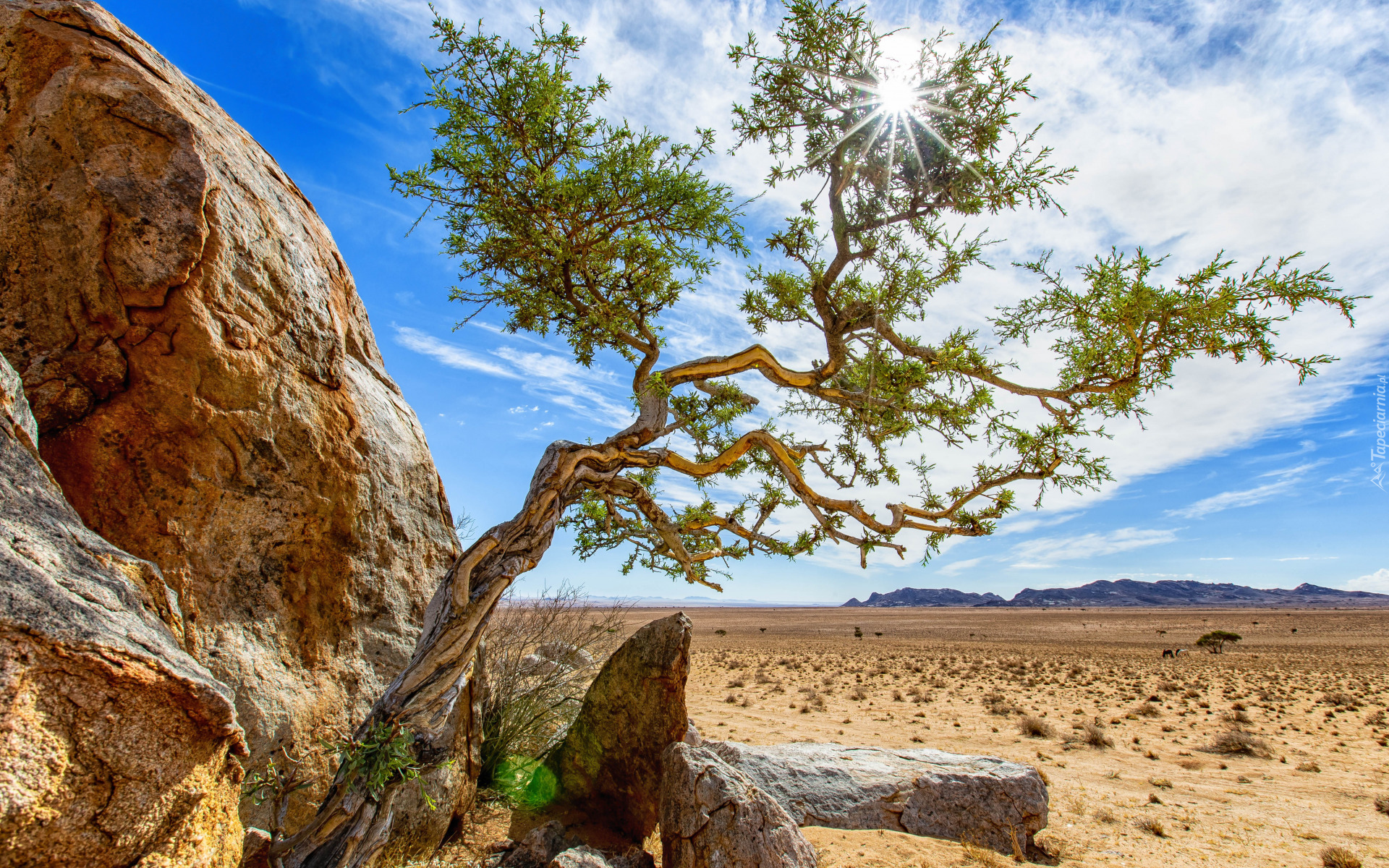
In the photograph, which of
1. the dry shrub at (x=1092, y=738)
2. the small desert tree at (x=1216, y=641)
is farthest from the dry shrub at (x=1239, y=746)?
the small desert tree at (x=1216, y=641)

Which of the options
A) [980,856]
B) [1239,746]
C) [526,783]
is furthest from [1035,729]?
[526,783]

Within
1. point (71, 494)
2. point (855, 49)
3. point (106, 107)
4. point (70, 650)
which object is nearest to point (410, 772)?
point (70, 650)

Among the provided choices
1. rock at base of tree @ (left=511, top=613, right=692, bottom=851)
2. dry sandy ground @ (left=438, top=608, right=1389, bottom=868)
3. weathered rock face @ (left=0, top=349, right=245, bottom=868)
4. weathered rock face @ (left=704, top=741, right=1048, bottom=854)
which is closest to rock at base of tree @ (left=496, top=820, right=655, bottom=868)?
rock at base of tree @ (left=511, top=613, right=692, bottom=851)

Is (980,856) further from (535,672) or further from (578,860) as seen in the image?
(535,672)

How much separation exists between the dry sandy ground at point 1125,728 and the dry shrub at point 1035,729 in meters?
0.25

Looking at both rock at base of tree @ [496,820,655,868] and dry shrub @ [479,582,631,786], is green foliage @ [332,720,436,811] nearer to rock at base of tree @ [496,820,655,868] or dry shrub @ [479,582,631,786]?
rock at base of tree @ [496,820,655,868]

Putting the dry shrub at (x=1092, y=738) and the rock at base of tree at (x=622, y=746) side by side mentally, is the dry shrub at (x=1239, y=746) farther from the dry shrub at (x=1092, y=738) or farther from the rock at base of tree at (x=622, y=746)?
the rock at base of tree at (x=622, y=746)

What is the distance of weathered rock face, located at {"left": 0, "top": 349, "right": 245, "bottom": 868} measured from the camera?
2.16 metres

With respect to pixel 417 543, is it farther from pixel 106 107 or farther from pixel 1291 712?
pixel 1291 712

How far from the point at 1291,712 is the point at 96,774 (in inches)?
886

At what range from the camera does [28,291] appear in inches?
152

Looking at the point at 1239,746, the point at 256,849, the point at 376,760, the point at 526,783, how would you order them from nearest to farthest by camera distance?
the point at 256,849, the point at 376,760, the point at 526,783, the point at 1239,746

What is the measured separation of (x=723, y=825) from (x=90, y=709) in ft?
11.4

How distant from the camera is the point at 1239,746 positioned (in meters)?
11.9
